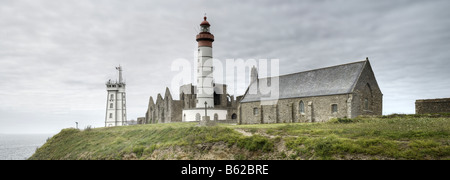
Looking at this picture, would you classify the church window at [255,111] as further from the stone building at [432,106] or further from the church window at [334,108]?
the stone building at [432,106]

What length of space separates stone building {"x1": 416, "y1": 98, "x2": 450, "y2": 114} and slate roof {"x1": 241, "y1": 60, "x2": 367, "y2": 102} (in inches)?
239

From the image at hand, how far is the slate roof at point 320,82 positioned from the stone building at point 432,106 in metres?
6.06

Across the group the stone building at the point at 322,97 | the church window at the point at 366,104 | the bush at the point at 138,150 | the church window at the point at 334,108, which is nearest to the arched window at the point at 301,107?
the stone building at the point at 322,97

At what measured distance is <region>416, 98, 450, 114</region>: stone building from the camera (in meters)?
26.2

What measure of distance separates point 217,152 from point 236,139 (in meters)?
1.67

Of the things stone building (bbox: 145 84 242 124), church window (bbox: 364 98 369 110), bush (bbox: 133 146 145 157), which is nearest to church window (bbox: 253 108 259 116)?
stone building (bbox: 145 84 242 124)

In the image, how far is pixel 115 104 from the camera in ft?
200

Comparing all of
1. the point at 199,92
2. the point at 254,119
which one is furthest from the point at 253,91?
the point at 199,92

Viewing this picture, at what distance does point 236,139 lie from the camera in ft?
70.8

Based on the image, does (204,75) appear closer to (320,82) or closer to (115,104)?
(320,82)

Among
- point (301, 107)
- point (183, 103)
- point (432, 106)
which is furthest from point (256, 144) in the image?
point (183, 103)

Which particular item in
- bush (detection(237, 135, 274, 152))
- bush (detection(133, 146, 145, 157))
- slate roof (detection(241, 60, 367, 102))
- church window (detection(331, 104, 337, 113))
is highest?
slate roof (detection(241, 60, 367, 102))

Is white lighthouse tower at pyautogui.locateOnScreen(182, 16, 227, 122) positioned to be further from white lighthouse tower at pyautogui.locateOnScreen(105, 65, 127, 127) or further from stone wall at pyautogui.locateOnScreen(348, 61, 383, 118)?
stone wall at pyautogui.locateOnScreen(348, 61, 383, 118)
